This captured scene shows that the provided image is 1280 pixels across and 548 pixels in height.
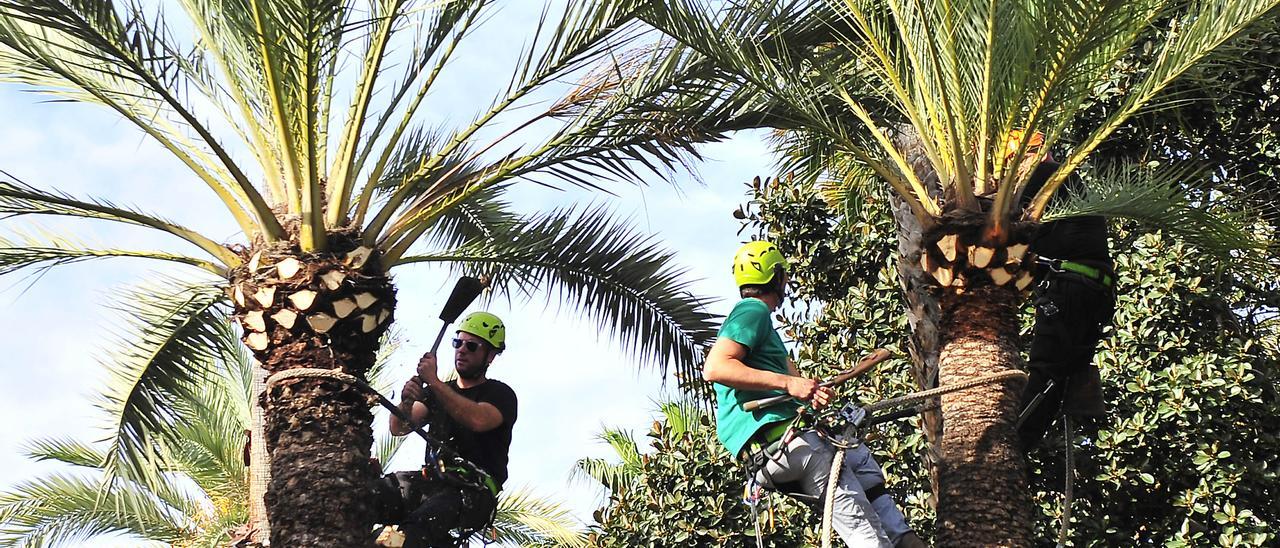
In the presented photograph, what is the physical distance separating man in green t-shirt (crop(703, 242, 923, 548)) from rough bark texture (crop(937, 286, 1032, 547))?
1.91ft

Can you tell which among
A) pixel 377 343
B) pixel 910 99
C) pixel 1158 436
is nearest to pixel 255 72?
pixel 377 343

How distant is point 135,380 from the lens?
880cm

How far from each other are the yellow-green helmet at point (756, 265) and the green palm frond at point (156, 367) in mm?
3570

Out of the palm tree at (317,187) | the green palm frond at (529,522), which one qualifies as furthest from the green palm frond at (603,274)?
the green palm frond at (529,522)

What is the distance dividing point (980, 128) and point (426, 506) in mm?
3461

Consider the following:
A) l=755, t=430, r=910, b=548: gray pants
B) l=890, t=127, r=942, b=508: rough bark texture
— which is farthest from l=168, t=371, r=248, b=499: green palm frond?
l=755, t=430, r=910, b=548: gray pants

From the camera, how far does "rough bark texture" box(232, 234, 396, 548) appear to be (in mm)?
6918

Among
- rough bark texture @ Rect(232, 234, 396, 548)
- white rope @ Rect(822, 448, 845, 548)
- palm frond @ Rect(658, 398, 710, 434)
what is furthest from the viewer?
palm frond @ Rect(658, 398, 710, 434)

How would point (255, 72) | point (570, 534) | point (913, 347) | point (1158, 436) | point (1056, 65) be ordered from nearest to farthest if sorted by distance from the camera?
point (1056, 65) → point (255, 72) → point (913, 347) → point (1158, 436) → point (570, 534)

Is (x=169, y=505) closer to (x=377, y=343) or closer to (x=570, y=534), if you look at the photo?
(x=570, y=534)

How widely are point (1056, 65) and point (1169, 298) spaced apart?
321 cm

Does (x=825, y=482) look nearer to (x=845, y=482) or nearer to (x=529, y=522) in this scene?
(x=845, y=482)

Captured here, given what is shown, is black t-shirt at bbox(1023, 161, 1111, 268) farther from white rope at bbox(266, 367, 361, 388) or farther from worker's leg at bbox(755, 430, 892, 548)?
white rope at bbox(266, 367, 361, 388)

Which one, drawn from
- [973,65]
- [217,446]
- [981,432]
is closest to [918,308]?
[981,432]
